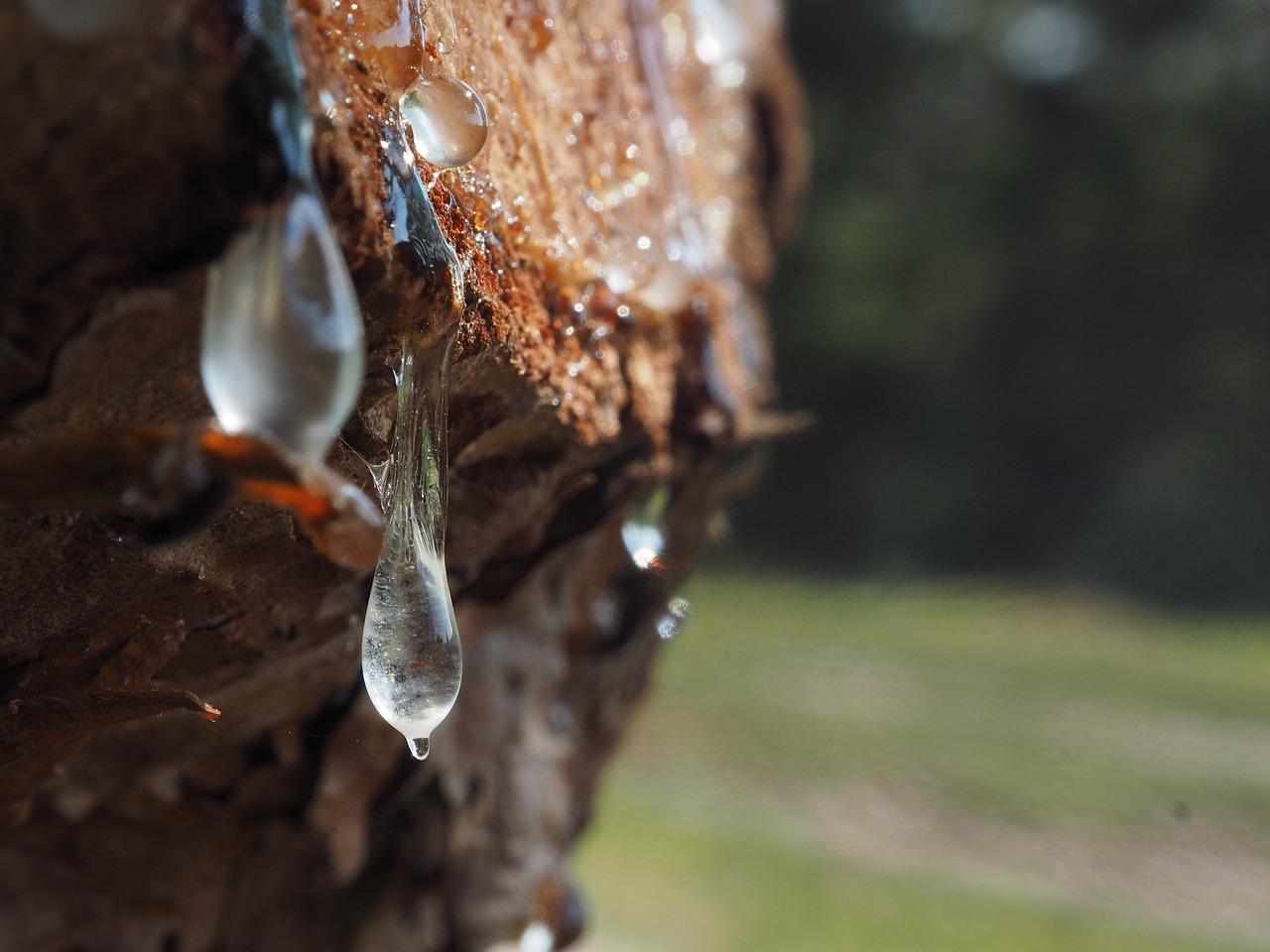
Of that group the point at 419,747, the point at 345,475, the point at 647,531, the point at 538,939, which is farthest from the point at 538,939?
the point at 345,475

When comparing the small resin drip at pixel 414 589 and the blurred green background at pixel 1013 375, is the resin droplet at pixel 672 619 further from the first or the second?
the blurred green background at pixel 1013 375

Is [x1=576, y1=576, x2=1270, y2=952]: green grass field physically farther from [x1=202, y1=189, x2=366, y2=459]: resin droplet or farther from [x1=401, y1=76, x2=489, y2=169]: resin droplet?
[x1=202, y1=189, x2=366, y2=459]: resin droplet

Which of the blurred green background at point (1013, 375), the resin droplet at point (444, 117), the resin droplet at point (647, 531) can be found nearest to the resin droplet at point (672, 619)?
the resin droplet at point (647, 531)

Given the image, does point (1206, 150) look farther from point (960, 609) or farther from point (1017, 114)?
point (960, 609)

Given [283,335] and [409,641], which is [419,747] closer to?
[409,641]

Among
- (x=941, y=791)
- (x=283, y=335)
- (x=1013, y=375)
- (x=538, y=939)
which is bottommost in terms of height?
(x=1013, y=375)

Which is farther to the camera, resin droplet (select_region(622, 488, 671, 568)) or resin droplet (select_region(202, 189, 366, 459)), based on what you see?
resin droplet (select_region(622, 488, 671, 568))

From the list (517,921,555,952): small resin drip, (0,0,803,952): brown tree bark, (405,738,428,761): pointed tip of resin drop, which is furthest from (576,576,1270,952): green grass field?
(405,738,428,761): pointed tip of resin drop
